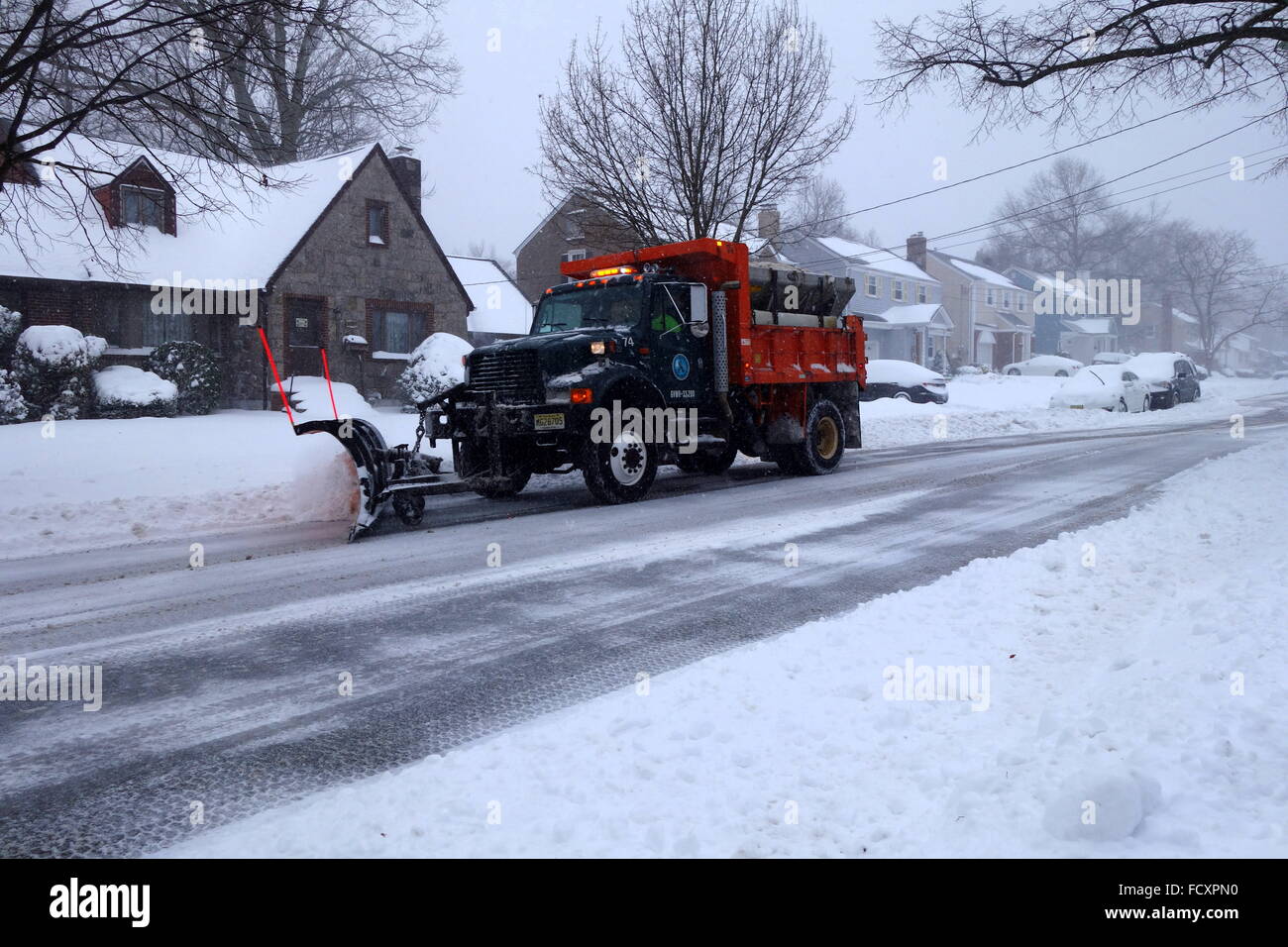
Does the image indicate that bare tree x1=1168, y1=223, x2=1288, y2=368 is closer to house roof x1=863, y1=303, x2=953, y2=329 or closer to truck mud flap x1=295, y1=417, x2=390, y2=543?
house roof x1=863, y1=303, x2=953, y2=329

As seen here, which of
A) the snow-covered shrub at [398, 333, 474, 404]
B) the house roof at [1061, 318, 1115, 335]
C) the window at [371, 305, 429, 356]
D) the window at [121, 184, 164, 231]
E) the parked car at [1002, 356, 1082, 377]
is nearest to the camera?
the snow-covered shrub at [398, 333, 474, 404]

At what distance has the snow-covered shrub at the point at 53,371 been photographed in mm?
19297

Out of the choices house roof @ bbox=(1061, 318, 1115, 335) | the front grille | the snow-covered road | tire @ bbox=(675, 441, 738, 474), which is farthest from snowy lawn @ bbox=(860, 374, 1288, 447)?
house roof @ bbox=(1061, 318, 1115, 335)

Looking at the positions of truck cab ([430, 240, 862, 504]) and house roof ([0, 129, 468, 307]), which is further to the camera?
house roof ([0, 129, 468, 307])

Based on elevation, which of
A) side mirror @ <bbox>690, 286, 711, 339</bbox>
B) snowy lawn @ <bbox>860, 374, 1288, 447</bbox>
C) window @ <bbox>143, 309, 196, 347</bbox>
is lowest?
snowy lawn @ <bbox>860, 374, 1288, 447</bbox>

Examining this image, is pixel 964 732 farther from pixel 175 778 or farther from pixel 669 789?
pixel 175 778

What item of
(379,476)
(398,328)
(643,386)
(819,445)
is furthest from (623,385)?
(398,328)

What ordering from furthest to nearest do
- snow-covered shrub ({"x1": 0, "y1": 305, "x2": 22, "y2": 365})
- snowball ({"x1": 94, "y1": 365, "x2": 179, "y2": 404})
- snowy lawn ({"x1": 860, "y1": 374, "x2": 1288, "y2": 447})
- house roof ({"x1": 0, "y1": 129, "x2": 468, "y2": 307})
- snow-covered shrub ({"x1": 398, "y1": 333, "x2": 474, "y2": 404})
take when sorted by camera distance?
snow-covered shrub ({"x1": 398, "y1": 333, "x2": 474, "y2": 404}), house roof ({"x1": 0, "y1": 129, "x2": 468, "y2": 307}), snowy lawn ({"x1": 860, "y1": 374, "x2": 1288, "y2": 447}), snowball ({"x1": 94, "y1": 365, "x2": 179, "y2": 404}), snow-covered shrub ({"x1": 0, "y1": 305, "x2": 22, "y2": 365})

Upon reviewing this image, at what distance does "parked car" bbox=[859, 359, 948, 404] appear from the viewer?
101ft

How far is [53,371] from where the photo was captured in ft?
64.2

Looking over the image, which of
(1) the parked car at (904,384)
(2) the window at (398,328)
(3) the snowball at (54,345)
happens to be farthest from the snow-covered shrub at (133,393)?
(1) the parked car at (904,384)

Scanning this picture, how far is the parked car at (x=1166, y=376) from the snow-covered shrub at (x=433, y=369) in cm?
2069

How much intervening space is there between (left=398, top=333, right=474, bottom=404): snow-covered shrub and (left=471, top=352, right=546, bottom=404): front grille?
38.0 feet

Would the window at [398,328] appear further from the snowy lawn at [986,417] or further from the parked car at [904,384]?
the parked car at [904,384]
